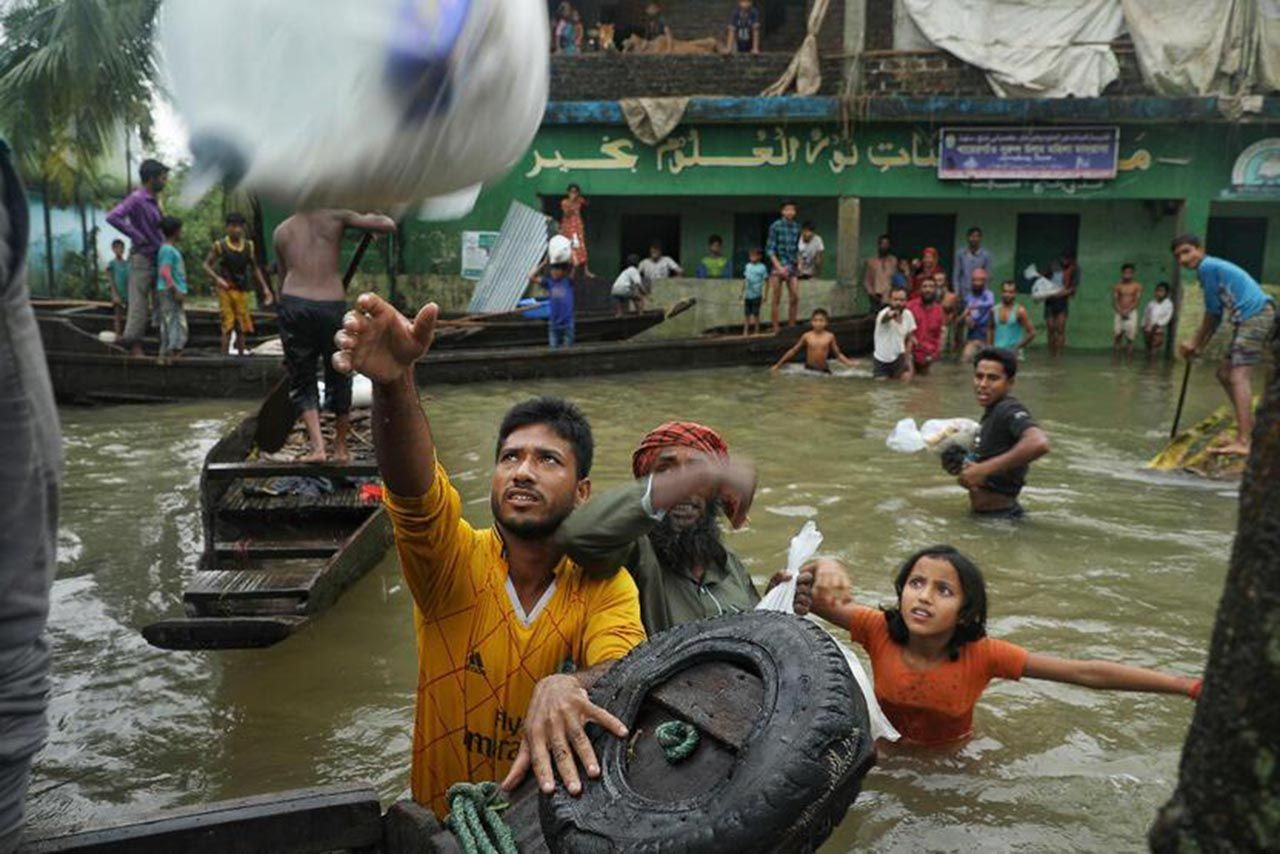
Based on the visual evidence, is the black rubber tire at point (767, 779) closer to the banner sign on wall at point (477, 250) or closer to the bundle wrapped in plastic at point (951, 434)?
the bundle wrapped in plastic at point (951, 434)

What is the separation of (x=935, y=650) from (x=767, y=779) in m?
2.25

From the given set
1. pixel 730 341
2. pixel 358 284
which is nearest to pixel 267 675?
pixel 730 341

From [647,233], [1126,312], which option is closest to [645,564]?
[1126,312]

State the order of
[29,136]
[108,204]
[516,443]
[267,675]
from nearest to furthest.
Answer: [516,443]
[267,675]
[29,136]
[108,204]

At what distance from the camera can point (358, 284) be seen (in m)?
19.8

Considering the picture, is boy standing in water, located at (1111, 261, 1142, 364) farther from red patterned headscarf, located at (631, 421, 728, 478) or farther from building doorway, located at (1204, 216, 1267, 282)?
red patterned headscarf, located at (631, 421, 728, 478)

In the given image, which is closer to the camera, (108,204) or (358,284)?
(358,284)

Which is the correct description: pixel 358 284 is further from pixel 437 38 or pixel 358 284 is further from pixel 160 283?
pixel 437 38

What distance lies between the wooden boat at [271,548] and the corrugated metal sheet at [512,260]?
12362 mm

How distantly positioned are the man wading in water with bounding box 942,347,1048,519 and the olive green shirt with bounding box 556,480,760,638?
11.7ft

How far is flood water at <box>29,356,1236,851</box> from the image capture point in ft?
12.9

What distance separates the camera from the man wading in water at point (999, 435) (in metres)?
6.51

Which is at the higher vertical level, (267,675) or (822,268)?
(822,268)

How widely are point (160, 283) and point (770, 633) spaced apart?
11.2 m
